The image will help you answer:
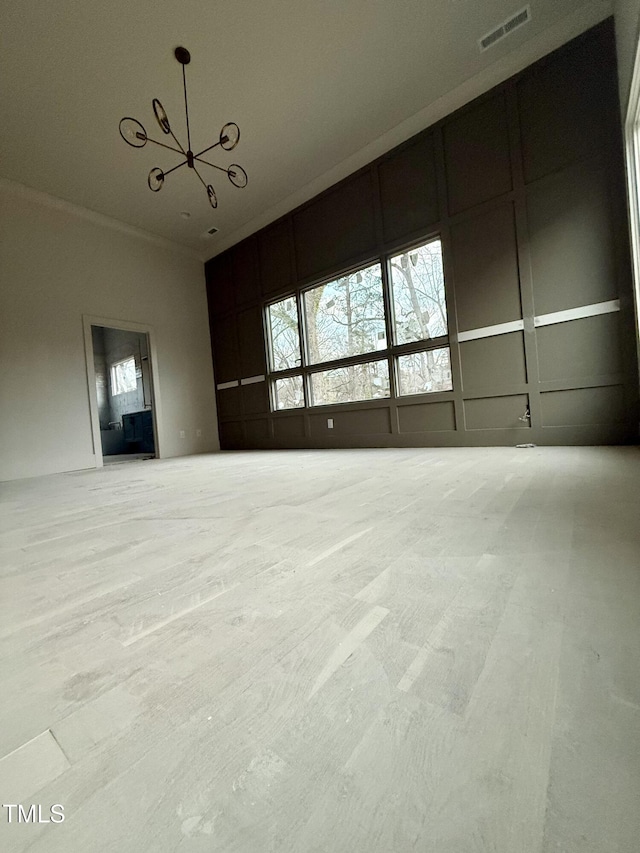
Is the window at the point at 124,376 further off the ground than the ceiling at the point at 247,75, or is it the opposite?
the ceiling at the point at 247,75

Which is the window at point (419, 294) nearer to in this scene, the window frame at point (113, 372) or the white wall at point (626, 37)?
the white wall at point (626, 37)

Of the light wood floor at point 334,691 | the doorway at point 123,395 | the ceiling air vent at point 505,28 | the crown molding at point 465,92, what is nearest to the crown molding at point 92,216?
the doorway at point 123,395

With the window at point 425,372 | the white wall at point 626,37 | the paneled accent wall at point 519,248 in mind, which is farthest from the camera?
the window at point 425,372

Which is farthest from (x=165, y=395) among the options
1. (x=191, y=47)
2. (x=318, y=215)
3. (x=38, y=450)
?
(x=191, y=47)

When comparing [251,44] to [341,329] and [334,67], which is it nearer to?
[334,67]

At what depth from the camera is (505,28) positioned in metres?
3.48

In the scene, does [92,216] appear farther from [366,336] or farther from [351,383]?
[351,383]

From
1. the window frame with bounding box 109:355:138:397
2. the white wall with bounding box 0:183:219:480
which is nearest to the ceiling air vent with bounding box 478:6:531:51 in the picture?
the white wall with bounding box 0:183:219:480

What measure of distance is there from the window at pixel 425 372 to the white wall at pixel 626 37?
2.43m

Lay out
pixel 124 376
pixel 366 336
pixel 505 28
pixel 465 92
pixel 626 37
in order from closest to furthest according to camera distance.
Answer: pixel 626 37
pixel 505 28
pixel 465 92
pixel 366 336
pixel 124 376

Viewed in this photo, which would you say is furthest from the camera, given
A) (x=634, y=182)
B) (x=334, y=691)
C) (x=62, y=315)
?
(x=62, y=315)

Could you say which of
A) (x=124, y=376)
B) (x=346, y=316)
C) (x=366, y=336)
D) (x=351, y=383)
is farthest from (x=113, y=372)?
(x=366, y=336)

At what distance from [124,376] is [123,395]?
1.57ft

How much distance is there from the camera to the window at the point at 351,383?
4.87 m
